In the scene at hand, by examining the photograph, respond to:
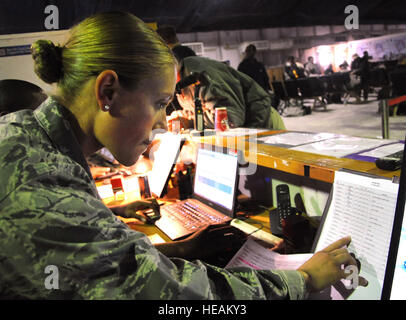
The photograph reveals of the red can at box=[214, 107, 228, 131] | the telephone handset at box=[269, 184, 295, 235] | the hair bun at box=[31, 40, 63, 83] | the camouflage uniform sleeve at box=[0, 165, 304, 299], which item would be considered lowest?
the telephone handset at box=[269, 184, 295, 235]

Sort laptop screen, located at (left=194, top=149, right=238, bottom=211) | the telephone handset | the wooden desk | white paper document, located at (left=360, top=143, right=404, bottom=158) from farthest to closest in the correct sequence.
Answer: laptop screen, located at (left=194, top=149, right=238, bottom=211) → the telephone handset → white paper document, located at (left=360, top=143, right=404, bottom=158) → the wooden desk

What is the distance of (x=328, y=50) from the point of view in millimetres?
15055

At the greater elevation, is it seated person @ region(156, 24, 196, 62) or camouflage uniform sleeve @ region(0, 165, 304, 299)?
seated person @ region(156, 24, 196, 62)

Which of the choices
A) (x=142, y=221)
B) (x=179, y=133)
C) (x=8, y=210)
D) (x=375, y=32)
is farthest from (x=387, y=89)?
(x=375, y=32)

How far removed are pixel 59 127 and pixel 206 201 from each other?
1251 mm

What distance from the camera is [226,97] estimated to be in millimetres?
2408

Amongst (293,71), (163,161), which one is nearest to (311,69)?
(293,71)

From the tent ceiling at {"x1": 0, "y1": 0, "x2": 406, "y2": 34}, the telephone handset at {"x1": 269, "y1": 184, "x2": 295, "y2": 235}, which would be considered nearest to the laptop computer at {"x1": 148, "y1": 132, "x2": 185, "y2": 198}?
the telephone handset at {"x1": 269, "y1": 184, "x2": 295, "y2": 235}

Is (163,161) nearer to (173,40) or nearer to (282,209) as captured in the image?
(282,209)

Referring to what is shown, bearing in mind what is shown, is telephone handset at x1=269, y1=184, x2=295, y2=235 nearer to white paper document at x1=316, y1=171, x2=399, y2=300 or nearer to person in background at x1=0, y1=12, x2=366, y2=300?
white paper document at x1=316, y1=171, x2=399, y2=300

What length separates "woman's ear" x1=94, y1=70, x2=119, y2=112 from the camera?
2.38ft

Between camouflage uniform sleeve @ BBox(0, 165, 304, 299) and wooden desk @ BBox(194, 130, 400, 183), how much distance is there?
0.68m

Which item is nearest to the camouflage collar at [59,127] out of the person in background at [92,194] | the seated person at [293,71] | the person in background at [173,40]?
the person in background at [92,194]
